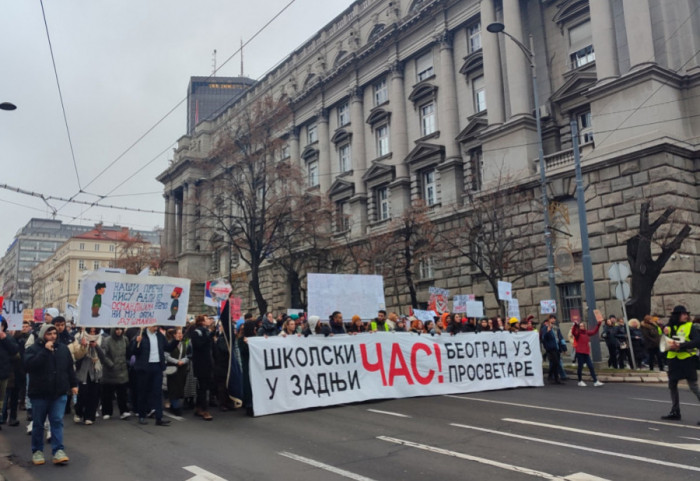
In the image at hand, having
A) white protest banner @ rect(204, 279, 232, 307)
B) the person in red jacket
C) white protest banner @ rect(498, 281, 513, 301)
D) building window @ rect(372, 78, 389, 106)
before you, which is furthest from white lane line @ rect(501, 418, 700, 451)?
building window @ rect(372, 78, 389, 106)

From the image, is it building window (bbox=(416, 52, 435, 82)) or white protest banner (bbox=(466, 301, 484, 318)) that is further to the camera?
building window (bbox=(416, 52, 435, 82))

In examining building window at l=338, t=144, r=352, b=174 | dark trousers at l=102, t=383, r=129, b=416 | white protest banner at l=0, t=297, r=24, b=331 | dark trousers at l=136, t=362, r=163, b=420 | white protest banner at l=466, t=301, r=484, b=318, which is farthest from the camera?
building window at l=338, t=144, r=352, b=174

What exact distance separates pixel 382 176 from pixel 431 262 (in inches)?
316

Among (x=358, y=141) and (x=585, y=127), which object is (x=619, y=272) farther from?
(x=358, y=141)

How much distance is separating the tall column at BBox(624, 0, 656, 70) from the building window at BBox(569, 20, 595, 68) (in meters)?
2.80

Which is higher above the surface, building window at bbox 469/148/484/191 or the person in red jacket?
building window at bbox 469/148/484/191

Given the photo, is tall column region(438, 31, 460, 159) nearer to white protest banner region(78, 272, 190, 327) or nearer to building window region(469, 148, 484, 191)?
building window region(469, 148, 484, 191)

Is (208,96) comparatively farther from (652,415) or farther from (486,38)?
(652,415)

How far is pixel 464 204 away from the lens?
30328 mm

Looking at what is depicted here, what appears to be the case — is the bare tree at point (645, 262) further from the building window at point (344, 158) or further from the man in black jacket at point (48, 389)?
the building window at point (344, 158)

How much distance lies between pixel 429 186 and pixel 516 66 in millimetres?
8744

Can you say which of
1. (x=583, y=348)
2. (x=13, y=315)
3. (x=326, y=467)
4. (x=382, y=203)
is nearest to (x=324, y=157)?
(x=382, y=203)

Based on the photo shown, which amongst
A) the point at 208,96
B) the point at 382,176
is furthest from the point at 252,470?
the point at 208,96

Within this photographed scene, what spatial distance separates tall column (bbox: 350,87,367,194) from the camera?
39.3 m
